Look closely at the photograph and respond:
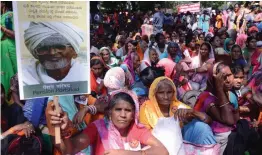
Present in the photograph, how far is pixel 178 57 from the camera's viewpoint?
7.05 m

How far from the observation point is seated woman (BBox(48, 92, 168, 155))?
2977 millimetres

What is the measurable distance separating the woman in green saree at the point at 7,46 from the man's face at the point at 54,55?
1.55 m

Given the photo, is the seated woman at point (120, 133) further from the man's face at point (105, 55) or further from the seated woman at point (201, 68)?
the man's face at point (105, 55)

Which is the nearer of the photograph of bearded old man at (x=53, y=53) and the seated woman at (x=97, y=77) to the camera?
the photograph of bearded old man at (x=53, y=53)

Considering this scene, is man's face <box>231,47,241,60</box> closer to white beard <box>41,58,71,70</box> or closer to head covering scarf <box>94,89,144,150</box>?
head covering scarf <box>94,89,144,150</box>

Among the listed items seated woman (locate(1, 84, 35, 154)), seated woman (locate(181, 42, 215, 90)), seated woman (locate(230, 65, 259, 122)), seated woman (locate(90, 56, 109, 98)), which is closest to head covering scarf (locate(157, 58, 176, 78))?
seated woman (locate(181, 42, 215, 90))

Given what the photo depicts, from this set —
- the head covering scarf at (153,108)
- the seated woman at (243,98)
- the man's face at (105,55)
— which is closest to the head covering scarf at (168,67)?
the seated woman at (243,98)

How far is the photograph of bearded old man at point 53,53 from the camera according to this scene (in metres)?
2.64

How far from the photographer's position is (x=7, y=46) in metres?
4.34

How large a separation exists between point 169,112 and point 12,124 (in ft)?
4.52

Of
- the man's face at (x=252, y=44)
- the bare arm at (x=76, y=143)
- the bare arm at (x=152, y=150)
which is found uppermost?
the man's face at (x=252, y=44)

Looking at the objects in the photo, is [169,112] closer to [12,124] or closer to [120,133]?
[120,133]

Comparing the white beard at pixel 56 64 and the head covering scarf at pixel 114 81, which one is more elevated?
the white beard at pixel 56 64

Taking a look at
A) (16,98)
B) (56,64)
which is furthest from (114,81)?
(56,64)
